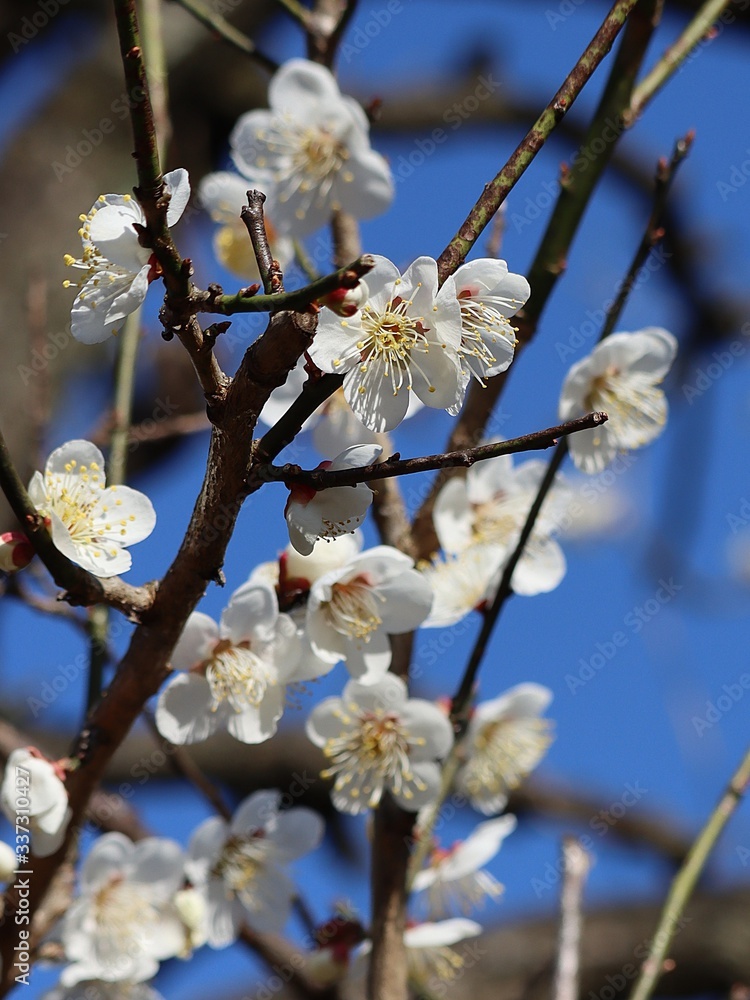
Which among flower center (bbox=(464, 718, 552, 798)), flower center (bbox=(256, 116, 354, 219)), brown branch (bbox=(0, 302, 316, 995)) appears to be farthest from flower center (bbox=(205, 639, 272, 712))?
flower center (bbox=(256, 116, 354, 219))

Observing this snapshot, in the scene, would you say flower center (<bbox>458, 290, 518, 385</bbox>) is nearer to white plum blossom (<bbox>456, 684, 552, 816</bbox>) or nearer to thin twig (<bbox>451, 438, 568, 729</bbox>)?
thin twig (<bbox>451, 438, 568, 729</bbox>)

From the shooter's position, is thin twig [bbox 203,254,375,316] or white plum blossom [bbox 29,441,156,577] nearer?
thin twig [bbox 203,254,375,316]

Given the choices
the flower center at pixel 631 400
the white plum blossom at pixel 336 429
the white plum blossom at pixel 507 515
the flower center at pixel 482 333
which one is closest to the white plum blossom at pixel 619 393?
the flower center at pixel 631 400

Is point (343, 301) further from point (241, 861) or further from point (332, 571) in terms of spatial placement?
point (241, 861)

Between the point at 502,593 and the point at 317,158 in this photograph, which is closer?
the point at 502,593

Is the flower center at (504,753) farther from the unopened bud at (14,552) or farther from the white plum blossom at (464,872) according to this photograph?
the unopened bud at (14,552)

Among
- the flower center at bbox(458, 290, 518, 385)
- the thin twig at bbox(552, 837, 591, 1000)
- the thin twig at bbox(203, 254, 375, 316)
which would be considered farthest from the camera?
the thin twig at bbox(552, 837, 591, 1000)

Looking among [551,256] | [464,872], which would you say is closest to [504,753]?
[464,872]
